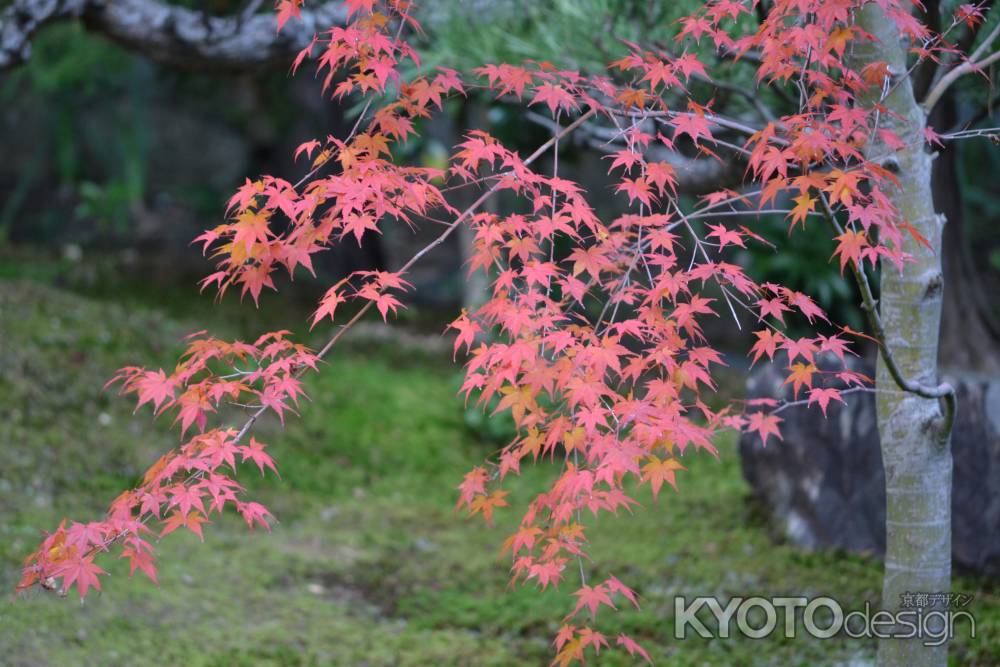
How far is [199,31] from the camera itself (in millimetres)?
4715

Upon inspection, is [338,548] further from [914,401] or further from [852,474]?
[914,401]

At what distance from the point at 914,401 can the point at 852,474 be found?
1.34 m

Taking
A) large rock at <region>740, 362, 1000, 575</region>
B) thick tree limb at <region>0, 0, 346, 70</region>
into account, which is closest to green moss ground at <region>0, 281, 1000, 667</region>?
large rock at <region>740, 362, 1000, 575</region>

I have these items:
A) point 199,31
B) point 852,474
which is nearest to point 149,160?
point 199,31

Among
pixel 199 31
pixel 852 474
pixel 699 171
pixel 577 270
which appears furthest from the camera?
pixel 199 31

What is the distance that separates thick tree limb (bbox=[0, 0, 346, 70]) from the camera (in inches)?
182

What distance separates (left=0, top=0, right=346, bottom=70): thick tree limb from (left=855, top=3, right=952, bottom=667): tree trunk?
2.93m

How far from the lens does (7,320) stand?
5.14 meters

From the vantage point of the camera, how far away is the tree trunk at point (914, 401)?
239 cm

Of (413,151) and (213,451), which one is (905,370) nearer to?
(213,451)

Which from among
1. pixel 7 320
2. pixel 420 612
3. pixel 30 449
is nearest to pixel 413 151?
pixel 7 320

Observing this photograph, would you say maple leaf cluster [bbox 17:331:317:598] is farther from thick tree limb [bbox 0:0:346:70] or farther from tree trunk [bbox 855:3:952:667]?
thick tree limb [bbox 0:0:346:70]

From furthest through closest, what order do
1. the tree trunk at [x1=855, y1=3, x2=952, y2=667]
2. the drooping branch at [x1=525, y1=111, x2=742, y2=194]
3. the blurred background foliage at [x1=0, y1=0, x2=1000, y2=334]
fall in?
the blurred background foliage at [x1=0, y1=0, x2=1000, y2=334] → the drooping branch at [x1=525, y1=111, x2=742, y2=194] → the tree trunk at [x1=855, y1=3, x2=952, y2=667]

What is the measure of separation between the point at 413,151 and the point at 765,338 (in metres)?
5.63
